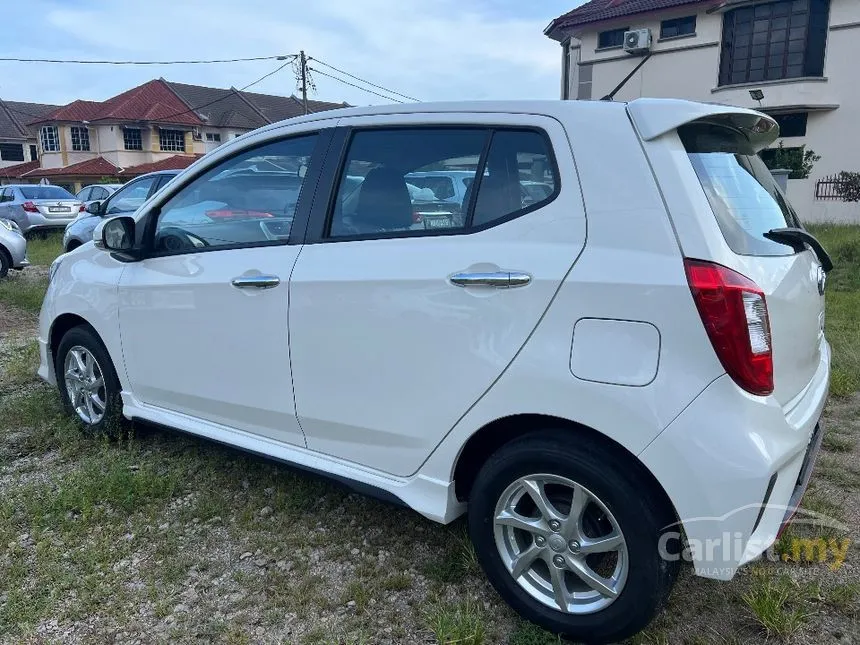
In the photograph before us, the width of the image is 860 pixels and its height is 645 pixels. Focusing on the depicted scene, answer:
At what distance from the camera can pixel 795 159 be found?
19.8 m

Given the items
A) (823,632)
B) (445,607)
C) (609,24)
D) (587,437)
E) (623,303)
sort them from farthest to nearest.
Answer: (609,24), (445,607), (823,632), (587,437), (623,303)

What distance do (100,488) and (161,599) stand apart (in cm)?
101

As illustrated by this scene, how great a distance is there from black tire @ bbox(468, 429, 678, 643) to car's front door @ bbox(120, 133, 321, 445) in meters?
1.03

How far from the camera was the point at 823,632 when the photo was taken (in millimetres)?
2326

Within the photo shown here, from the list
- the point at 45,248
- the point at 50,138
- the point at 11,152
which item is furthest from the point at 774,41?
the point at 11,152

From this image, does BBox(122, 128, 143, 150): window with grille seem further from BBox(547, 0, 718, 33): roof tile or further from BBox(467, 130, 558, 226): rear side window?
BBox(467, 130, 558, 226): rear side window

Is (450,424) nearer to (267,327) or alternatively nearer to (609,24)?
(267,327)

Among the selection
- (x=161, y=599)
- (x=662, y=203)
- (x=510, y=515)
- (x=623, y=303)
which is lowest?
(x=161, y=599)

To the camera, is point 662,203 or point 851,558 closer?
point 662,203

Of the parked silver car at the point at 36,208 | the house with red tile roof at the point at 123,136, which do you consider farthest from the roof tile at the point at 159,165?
the parked silver car at the point at 36,208

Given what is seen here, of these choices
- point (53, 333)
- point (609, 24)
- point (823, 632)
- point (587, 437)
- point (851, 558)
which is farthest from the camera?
point (609, 24)

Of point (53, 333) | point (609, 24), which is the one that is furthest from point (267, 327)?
point (609, 24)

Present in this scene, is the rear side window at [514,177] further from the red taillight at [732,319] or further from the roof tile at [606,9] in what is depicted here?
the roof tile at [606,9]

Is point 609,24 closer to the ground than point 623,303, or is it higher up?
higher up
